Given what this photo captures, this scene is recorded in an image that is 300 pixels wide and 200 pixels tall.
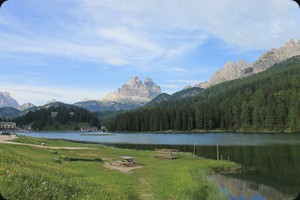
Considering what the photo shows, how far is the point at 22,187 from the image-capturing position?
12.3 metres

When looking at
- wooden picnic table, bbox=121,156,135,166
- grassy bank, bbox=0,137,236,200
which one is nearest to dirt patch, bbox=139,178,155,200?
grassy bank, bbox=0,137,236,200

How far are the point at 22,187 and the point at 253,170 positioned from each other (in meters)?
39.2

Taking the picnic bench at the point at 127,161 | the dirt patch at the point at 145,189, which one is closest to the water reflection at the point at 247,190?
the dirt patch at the point at 145,189

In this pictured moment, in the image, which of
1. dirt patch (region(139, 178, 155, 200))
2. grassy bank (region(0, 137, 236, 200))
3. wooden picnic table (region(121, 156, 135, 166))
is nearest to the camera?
grassy bank (region(0, 137, 236, 200))

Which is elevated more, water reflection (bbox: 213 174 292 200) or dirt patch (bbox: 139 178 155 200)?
dirt patch (bbox: 139 178 155 200)

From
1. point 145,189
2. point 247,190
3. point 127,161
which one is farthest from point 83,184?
point 247,190

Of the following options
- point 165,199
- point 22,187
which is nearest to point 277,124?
point 165,199

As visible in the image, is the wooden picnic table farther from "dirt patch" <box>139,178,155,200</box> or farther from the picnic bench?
"dirt patch" <box>139,178,155,200</box>

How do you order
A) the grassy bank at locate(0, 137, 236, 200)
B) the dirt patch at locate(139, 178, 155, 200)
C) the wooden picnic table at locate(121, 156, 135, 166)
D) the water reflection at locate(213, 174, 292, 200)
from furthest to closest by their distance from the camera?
the wooden picnic table at locate(121, 156, 135, 166)
the water reflection at locate(213, 174, 292, 200)
the dirt patch at locate(139, 178, 155, 200)
the grassy bank at locate(0, 137, 236, 200)

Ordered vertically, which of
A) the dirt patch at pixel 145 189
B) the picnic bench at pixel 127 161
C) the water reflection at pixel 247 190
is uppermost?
the picnic bench at pixel 127 161

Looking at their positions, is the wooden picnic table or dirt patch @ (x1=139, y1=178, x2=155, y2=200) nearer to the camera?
dirt patch @ (x1=139, y1=178, x2=155, y2=200)

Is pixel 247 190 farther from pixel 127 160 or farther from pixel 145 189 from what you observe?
pixel 127 160

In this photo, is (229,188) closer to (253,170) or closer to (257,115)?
(253,170)

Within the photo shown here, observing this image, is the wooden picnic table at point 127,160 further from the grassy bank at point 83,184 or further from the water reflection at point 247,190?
the water reflection at point 247,190
